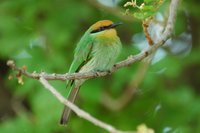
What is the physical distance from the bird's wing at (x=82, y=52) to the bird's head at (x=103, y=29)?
45 millimetres

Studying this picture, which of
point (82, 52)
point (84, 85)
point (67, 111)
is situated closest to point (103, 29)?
point (82, 52)

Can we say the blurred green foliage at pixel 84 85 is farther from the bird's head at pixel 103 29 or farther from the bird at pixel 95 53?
the bird's head at pixel 103 29

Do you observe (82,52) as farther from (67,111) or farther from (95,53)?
(67,111)

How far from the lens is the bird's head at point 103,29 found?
181 cm

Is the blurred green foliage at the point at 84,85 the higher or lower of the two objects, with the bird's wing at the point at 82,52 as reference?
higher

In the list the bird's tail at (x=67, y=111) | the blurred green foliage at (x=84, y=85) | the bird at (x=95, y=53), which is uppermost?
the blurred green foliage at (x=84, y=85)

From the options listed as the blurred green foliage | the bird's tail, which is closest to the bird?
the bird's tail

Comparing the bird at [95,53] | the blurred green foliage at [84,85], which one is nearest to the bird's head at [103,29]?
the bird at [95,53]

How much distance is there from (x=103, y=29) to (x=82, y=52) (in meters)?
0.28

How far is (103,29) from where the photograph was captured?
183 cm

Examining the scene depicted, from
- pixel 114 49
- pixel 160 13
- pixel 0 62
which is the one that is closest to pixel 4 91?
pixel 0 62

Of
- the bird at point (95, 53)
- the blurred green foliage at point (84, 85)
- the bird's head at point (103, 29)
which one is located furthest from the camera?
the blurred green foliage at point (84, 85)

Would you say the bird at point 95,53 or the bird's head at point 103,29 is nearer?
the bird's head at point 103,29

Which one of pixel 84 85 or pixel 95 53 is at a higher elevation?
pixel 84 85
